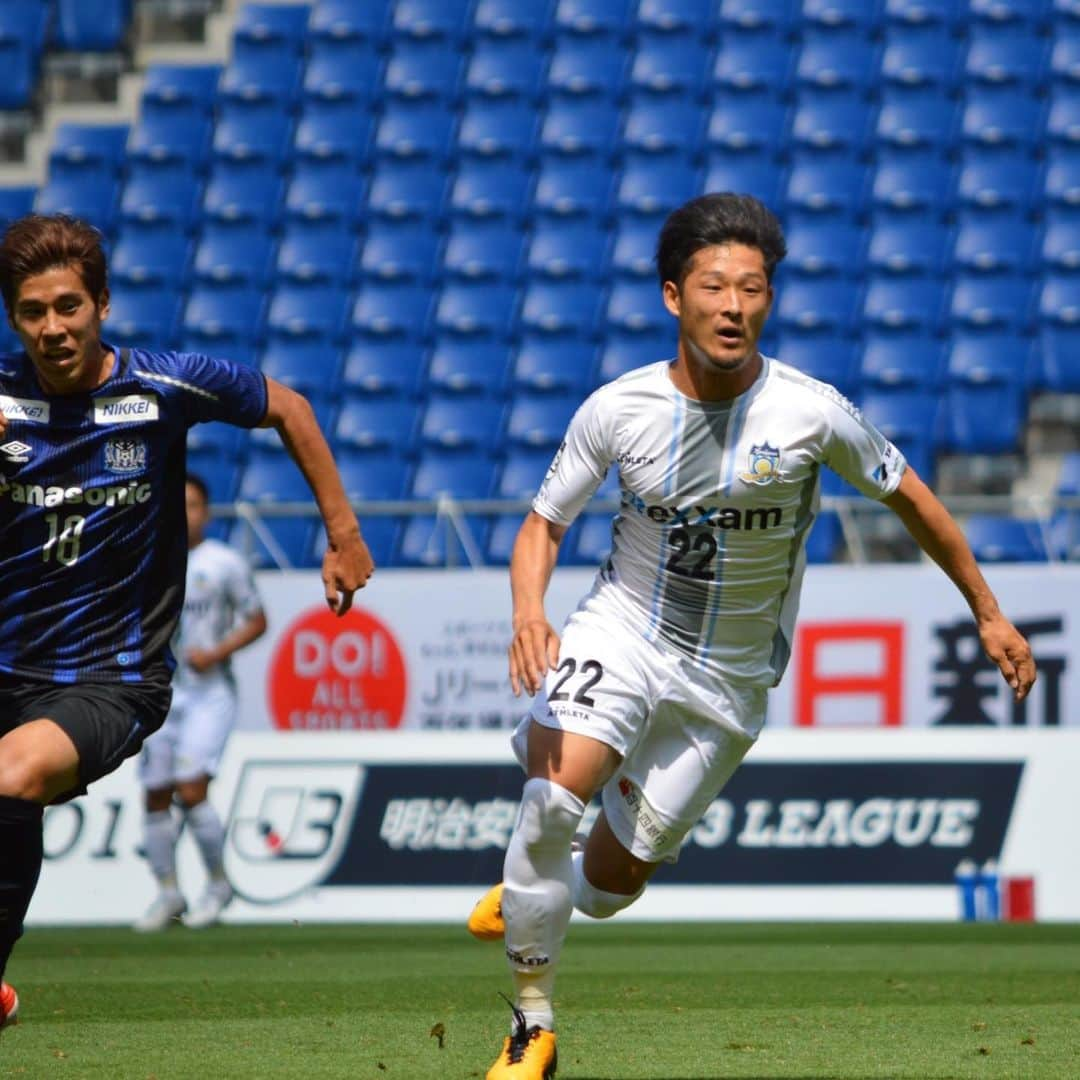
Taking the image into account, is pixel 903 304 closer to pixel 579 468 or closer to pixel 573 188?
pixel 573 188

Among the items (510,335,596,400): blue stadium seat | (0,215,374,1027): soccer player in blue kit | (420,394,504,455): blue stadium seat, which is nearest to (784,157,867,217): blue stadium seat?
(510,335,596,400): blue stadium seat

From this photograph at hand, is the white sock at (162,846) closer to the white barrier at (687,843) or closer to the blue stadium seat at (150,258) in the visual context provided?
the white barrier at (687,843)

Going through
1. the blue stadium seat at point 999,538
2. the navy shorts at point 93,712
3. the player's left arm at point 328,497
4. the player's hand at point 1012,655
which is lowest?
the blue stadium seat at point 999,538

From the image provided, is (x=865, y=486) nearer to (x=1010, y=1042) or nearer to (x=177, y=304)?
(x=1010, y=1042)

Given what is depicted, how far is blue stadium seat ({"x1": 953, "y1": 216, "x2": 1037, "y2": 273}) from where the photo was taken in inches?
659

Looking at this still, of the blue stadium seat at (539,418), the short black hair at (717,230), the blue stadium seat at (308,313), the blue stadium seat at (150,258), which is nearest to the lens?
the short black hair at (717,230)

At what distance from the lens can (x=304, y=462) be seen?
17.7 feet

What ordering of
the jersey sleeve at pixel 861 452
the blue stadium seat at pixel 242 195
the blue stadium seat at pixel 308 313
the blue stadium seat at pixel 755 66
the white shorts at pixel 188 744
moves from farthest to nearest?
the blue stadium seat at pixel 242 195 → the blue stadium seat at pixel 308 313 → the blue stadium seat at pixel 755 66 → the white shorts at pixel 188 744 → the jersey sleeve at pixel 861 452

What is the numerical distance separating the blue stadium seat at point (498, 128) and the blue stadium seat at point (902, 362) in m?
3.84

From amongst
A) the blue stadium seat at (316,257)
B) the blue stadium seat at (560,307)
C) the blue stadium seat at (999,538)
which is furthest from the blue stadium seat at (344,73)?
the blue stadium seat at (999,538)

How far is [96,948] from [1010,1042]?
5817 millimetres

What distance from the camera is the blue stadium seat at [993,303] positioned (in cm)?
1647

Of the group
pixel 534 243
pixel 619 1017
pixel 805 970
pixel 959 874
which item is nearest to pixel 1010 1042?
pixel 619 1017

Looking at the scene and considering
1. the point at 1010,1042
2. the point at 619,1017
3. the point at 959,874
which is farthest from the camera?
the point at 959,874
